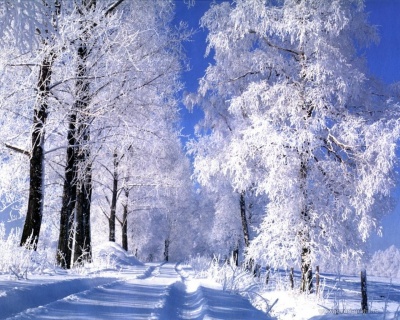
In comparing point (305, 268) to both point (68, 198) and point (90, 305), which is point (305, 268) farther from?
point (90, 305)

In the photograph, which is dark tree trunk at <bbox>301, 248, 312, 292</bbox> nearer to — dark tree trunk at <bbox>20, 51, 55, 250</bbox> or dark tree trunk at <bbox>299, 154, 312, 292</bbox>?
dark tree trunk at <bbox>299, 154, 312, 292</bbox>

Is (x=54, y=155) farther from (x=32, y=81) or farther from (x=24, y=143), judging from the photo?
(x=32, y=81)

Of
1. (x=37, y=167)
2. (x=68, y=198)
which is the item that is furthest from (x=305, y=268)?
(x=37, y=167)

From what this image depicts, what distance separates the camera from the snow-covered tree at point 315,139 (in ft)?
30.6

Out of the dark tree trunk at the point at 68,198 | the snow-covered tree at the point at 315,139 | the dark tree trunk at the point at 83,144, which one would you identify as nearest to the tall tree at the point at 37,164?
the dark tree trunk at the point at 83,144

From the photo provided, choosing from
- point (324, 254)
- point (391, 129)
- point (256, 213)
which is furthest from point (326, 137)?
point (256, 213)

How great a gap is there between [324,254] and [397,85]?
5549 mm

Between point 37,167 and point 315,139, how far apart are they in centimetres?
636

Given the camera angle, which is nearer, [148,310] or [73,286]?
[148,310]

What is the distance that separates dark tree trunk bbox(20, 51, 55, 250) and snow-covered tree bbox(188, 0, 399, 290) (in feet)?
15.9

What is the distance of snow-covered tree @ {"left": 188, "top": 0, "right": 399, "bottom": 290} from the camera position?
931cm

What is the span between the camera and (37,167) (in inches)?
317

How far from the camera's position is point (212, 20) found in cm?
1331

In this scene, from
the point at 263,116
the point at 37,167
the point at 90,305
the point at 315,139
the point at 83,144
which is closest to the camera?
the point at 90,305
